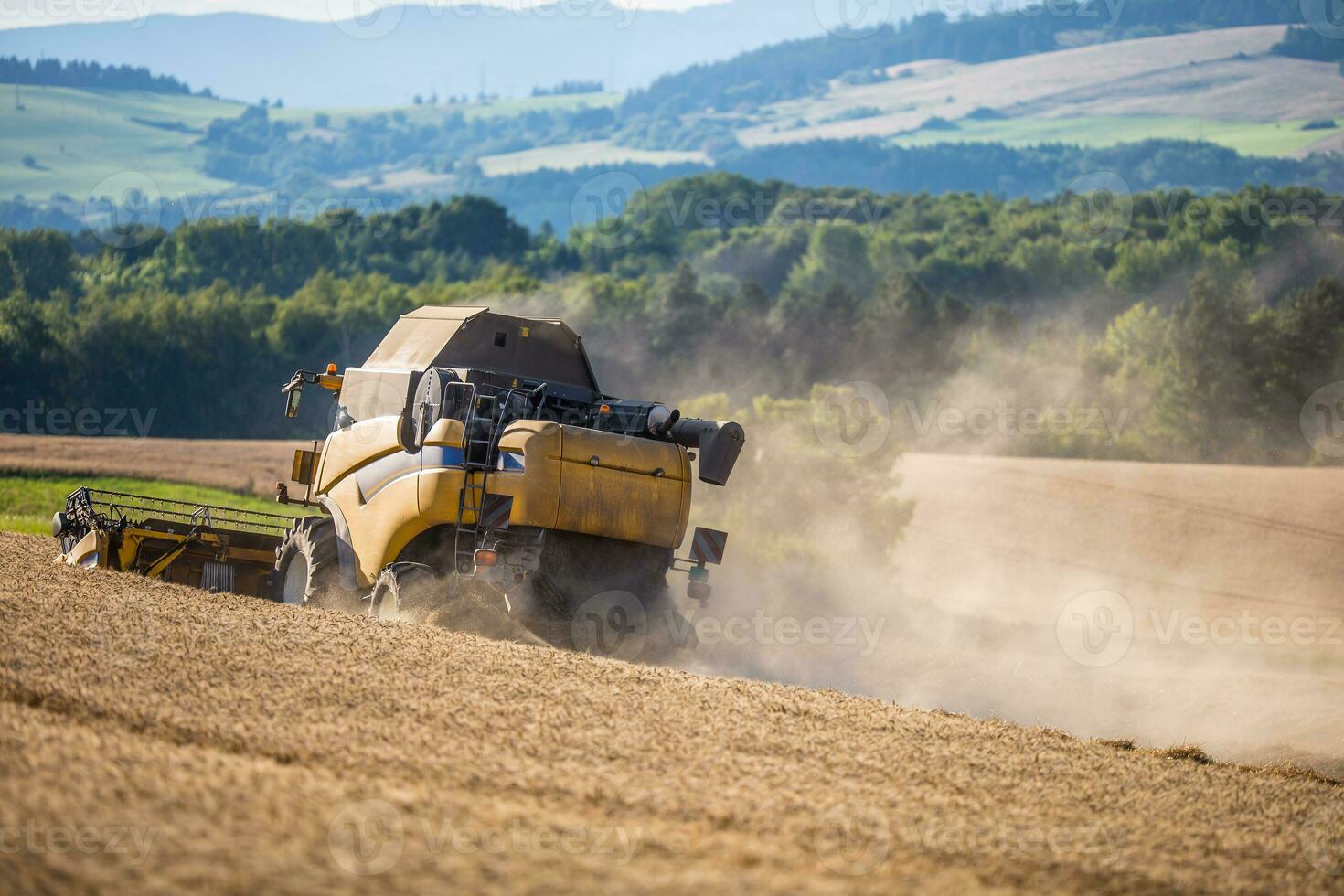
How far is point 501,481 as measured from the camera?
13703 millimetres

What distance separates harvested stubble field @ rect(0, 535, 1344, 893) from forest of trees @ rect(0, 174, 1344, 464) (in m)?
49.4

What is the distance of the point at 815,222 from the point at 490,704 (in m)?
129

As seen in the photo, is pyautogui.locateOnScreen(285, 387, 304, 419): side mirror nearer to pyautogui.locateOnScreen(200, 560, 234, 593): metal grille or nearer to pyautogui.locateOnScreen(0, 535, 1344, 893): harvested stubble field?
pyautogui.locateOnScreen(200, 560, 234, 593): metal grille

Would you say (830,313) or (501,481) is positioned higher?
(501,481)

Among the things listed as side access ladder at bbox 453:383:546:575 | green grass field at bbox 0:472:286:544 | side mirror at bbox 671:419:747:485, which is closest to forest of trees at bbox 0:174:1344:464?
green grass field at bbox 0:472:286:544

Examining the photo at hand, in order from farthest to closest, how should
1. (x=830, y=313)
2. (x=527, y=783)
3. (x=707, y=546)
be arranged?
(x=830, y=313) → (x=707, y=546) → (x=527, y=783)

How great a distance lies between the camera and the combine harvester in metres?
13.8

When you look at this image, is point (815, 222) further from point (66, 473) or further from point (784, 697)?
point (784, 697)

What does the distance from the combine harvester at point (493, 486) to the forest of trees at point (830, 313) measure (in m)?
44.6

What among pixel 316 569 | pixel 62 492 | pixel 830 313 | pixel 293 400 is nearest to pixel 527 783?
pixel 316 569

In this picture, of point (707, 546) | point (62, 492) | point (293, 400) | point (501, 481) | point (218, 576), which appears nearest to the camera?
point (501, 481)

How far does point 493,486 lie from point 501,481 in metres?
0.12

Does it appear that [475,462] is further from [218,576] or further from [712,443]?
[218,576]

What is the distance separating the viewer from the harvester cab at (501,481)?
45.1ft
